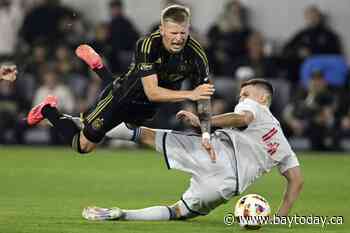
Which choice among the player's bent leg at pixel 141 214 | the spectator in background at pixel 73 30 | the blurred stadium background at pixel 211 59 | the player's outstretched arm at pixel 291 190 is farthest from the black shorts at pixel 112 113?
the spectator in background at pixel 73 30

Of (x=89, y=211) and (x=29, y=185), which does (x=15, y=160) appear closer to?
(x=29, y=185)

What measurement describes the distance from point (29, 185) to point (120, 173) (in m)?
2.43

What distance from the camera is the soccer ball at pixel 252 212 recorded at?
10719 millimetres

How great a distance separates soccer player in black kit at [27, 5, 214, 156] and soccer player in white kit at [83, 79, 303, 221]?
258mm

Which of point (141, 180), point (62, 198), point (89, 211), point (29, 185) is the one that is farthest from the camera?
point (141, 180)

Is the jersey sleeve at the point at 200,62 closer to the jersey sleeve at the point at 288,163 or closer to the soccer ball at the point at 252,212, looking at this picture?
the jersey sleeve at the point at 288,163

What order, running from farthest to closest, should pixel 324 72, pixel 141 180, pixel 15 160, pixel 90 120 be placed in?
pixel 324 72 < pixel 15 160 < pixel 141 180 < pixel 90 120

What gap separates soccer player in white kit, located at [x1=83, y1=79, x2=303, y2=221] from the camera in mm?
11055

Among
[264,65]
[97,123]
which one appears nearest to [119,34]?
[264,65]

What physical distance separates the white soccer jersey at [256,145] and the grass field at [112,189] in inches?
22.0

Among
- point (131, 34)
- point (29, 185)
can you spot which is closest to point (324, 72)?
point (131, 34)

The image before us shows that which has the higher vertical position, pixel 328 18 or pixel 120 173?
pixel 328 18

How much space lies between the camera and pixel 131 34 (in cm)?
2269

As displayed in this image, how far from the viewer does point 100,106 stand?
12188 millimetres
